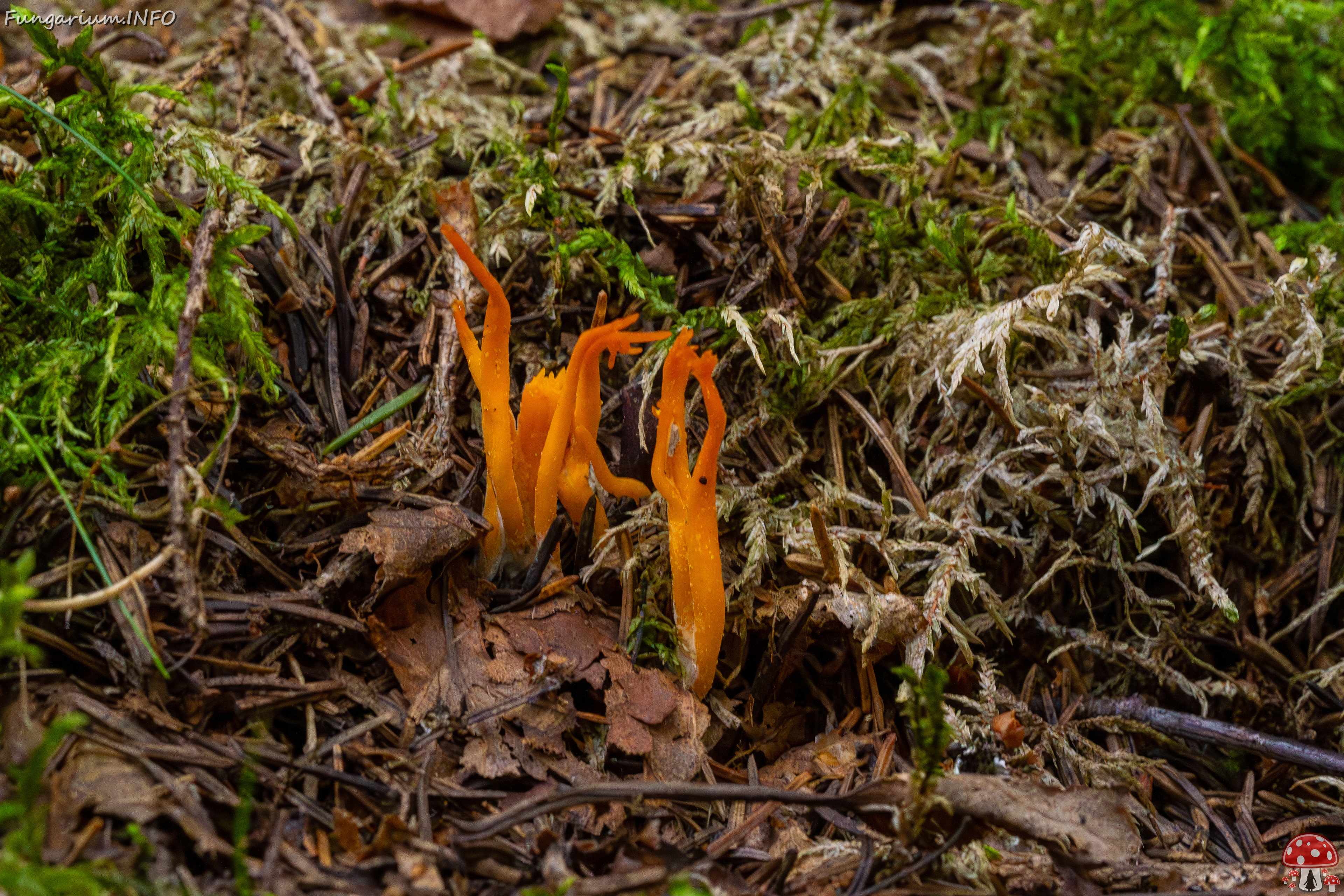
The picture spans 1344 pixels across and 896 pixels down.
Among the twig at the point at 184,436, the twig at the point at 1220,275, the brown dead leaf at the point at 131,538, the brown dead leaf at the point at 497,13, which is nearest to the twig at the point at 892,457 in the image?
the twig at the point at 1220,275

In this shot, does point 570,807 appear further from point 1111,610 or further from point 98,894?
point 1111,610

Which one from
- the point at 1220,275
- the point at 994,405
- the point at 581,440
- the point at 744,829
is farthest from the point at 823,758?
the point at 1220,275

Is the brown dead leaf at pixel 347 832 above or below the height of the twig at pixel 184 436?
below

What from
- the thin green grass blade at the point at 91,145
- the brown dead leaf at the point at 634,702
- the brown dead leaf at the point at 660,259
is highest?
the thin green grass blade at the point at 91,145

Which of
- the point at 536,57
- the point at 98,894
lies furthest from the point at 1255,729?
the point at 536,57

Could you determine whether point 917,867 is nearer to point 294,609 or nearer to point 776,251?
point 294,609

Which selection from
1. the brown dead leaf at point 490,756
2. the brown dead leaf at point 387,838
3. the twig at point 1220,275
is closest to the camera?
the brown dead leaf at point 387,838

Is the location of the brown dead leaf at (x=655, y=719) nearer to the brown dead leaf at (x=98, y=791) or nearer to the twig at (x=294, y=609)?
the twig at (x=294, y=609)

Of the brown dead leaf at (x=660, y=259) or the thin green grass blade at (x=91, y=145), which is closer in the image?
the thin green grass blade at (x=91, y=145)
